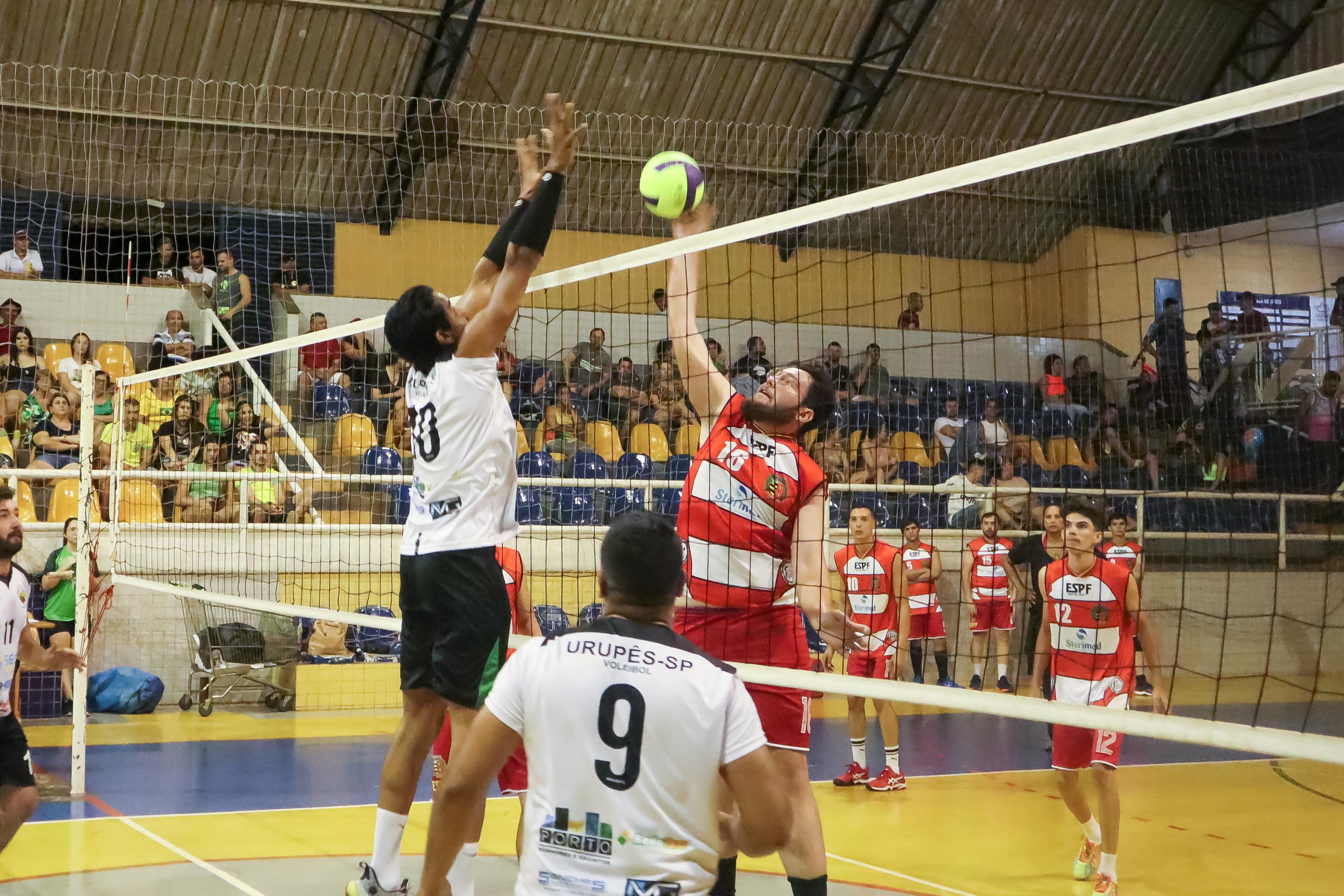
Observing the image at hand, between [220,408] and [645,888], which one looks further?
[220,408]

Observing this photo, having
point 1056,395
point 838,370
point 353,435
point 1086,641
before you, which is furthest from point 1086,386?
point 1086,641

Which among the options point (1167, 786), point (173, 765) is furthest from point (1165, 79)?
point (173, 765)

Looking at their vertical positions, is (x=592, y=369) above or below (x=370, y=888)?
above

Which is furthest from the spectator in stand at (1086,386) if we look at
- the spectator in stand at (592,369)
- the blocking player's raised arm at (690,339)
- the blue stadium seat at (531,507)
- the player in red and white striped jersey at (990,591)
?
the blocking player's raised arm at (690,339)

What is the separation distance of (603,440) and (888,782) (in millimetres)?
5862

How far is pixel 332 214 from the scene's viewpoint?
16.5 m

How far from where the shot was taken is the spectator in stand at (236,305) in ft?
46.5

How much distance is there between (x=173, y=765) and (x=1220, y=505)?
38.9 feet

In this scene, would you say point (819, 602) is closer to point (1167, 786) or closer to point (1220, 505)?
point (1167, 786)

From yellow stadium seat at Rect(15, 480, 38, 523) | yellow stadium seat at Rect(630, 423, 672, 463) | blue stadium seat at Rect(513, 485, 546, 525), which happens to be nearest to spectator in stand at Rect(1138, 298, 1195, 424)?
yellow stadium seat at Rect(630, 423, 672, 463)

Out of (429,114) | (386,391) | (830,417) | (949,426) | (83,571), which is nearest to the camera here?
(830,417)

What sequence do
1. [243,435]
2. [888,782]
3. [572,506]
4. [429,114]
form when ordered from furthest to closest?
[429,114] < [243,435] < [572,506] < [888,782]

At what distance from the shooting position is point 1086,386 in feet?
54.4

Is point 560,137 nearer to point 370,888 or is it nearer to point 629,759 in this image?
point 629,759
